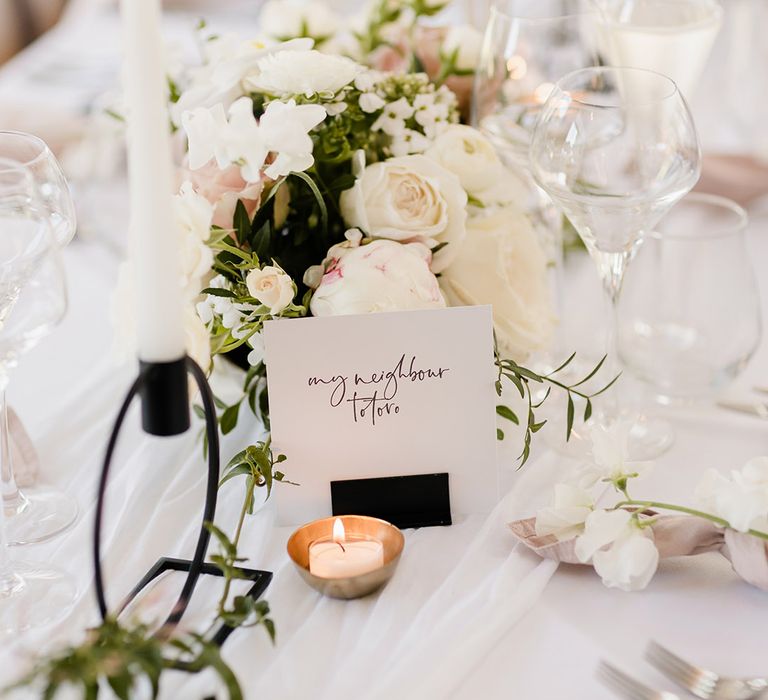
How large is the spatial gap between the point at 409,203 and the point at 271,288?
0.58 feet

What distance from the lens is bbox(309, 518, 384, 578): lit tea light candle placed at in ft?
2.50

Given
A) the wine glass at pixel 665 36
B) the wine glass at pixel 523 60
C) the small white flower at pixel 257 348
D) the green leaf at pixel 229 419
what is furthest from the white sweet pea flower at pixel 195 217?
the wine glass at pixel 665 36

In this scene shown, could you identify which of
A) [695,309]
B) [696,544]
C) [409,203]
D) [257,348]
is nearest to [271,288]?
[257,348]

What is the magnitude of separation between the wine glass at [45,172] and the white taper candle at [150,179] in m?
0.19

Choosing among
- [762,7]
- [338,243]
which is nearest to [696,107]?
[762,7]

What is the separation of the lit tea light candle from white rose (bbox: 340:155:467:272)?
0.96ft

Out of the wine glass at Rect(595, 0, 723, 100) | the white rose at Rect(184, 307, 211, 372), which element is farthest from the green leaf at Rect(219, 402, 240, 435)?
the wine glass at Rect(595, 0, 723, 100)

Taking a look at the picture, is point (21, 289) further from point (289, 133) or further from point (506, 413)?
point (506, 413)

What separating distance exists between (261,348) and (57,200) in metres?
0.22

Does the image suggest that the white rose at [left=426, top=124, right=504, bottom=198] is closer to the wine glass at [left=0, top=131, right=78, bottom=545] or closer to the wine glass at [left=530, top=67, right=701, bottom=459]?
the wine glass at [left=530, top=67, right=701, bottom=459]

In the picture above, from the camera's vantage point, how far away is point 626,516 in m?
0.75

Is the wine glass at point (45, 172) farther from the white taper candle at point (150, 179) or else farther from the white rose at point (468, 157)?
the white rose at point (468, 157)

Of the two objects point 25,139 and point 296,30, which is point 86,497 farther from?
point 296,30

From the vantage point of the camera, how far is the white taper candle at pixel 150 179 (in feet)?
1.81
